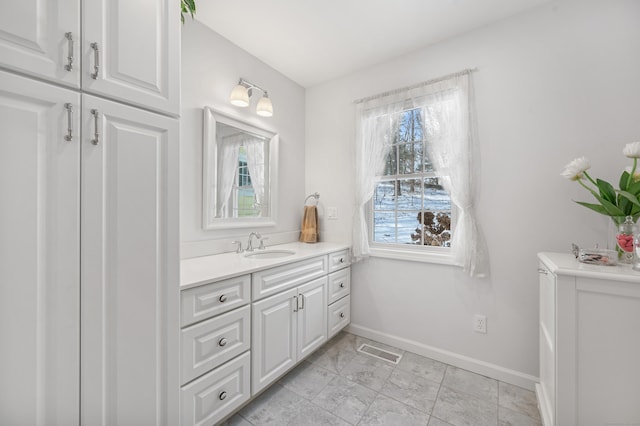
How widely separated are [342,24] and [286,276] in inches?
75.0

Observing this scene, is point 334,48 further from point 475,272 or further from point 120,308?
point 120,308

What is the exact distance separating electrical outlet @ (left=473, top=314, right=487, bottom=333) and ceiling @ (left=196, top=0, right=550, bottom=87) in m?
2.21

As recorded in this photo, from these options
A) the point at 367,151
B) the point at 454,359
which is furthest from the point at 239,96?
the point at 454,359

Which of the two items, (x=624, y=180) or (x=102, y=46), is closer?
(x=102, y=46)

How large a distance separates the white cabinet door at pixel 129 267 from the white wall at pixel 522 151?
1831 millimetres

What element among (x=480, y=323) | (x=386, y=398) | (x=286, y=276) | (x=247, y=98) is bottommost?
(x=386, y=398)

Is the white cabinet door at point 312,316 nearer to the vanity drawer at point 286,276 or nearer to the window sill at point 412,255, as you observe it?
the vanity drawer at point 286,276

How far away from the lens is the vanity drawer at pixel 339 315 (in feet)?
7.26

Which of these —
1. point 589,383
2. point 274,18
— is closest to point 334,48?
point 274,18

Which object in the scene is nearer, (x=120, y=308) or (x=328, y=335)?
(x=120, y=308)

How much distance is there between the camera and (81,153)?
83 cm

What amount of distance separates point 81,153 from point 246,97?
142 cm

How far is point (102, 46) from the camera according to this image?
2.87 ft

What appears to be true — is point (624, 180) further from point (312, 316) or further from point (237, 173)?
point (237, 173)
